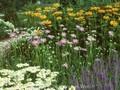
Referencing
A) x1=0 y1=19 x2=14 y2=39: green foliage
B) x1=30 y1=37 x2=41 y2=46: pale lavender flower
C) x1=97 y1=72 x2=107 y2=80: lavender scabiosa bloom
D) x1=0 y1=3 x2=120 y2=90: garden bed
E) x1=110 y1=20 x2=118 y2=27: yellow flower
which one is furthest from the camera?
x1=0 y1=19 x2=14 y2=39: green foliage

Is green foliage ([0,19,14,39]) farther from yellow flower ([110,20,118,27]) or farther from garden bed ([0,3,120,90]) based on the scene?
yellow flower ([110,20,118,27])

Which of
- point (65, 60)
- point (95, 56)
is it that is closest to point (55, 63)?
point (65, 60)

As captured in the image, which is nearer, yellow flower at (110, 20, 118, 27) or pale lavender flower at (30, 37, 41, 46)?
pale lavender flower at (30, 37, 41, 46)

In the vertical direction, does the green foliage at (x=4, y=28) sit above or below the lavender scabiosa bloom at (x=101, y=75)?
below

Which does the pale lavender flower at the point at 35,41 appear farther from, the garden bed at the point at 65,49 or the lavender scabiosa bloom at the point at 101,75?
the lavender scabiosa bloom at the point at 101,75

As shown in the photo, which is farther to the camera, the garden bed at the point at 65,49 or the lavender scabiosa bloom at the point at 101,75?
the garden bed at the point at 65,49

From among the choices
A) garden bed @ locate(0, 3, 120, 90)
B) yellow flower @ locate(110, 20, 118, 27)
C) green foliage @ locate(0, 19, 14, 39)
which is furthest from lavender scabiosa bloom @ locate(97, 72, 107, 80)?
green foliage @ locate(0, 19, 14, 39)

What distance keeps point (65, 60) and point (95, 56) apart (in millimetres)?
485

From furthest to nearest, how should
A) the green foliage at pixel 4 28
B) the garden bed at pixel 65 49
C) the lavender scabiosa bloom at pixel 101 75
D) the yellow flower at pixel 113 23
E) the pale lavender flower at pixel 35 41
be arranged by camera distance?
the green foliage at pixel 4 28, the yellow flower at pixel 113 23, the pale lavender flower at pixel 35 41, the garden bed at pixel 65 49, the lavender scabiosa bloom at pixel 101 75

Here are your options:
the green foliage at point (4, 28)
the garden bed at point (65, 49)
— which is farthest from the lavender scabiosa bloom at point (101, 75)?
the green foliage at point (4, 28)

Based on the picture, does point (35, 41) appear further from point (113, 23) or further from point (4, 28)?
point (4, 28)

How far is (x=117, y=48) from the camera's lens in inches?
257

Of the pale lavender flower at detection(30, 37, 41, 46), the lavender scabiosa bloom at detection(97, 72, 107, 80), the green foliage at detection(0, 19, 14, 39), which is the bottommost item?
the green foliage at detection(0, 19, 14, 39)

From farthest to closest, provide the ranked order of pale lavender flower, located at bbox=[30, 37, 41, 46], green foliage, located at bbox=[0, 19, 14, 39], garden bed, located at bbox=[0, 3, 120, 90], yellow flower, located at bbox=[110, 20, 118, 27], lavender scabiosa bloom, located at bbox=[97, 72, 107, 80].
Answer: green foliage, located at bbox=[0, 19, 14, 39] → yellow flower, located at bbox=[110, 20, 118, 27] → pale lavender flower, located at bbox=[30, 37, 41, 46] → garden bed, located at bbox=[0, 3, 120, 90] → lavender scabiosa bloom, located at bbox=[97, 72, 107, 80]
